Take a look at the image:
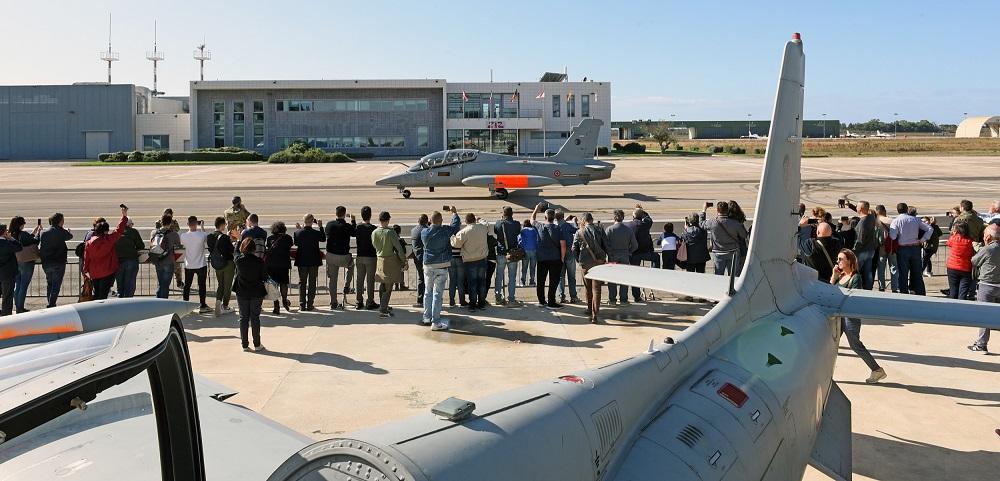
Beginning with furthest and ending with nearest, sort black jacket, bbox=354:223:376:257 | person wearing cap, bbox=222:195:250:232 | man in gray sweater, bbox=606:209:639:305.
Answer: person wearing cap, bbox=222:195:250:232 → man in gray sweater, bbox=606:209:639:305 → black jacket, bbox=354:223:376:257

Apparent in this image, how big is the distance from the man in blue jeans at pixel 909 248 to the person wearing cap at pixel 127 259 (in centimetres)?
1325

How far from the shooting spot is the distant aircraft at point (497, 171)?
33.4m

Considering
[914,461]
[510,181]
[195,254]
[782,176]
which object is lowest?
[914,461]

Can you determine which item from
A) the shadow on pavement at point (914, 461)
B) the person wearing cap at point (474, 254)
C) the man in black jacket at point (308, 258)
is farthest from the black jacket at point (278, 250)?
the shadow on pavement at point (914, 461)

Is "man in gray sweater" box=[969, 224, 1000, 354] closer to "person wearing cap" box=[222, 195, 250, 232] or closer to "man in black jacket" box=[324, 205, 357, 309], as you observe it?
"man in black jacket" box=[324, 205, 357, 309]

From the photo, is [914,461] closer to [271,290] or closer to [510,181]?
[271,290]

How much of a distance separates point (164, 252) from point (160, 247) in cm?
11

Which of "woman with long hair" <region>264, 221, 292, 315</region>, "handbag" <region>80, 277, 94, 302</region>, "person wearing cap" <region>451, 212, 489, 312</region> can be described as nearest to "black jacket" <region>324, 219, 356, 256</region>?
"woman with long hair" <region>264, 221, 292, 315</region>

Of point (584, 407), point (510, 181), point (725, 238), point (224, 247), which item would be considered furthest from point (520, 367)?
point (510, 181)

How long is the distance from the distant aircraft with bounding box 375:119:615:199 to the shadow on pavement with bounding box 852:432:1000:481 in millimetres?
25794

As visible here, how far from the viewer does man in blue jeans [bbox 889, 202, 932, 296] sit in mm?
14031

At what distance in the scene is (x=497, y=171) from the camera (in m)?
33.9

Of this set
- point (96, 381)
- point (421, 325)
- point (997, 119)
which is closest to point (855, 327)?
point (421, 325)

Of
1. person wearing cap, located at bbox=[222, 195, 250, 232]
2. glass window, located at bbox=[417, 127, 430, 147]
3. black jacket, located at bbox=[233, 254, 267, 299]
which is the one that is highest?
glass window, located at bbox=[417, 127, 430, 147]
